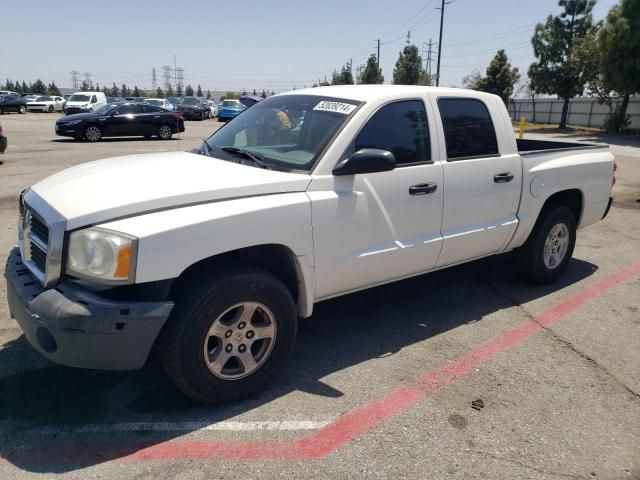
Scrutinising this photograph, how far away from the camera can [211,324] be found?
2.99 meters

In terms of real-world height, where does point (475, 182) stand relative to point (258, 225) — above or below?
above

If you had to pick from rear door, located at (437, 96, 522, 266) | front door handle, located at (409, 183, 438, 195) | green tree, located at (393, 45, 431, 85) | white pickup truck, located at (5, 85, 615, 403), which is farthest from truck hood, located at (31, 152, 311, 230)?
green tree, located at (393, 45, 431, 85)

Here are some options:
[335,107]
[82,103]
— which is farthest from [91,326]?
[82,103]

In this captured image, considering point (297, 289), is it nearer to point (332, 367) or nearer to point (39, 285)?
point (332, 367)

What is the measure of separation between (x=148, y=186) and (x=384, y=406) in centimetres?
194

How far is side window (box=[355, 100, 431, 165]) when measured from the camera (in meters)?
3.76

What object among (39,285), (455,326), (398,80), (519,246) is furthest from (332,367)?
(398,80)

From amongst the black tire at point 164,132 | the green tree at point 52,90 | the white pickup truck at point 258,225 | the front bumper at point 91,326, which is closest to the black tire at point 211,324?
the white pickup truck at point 258,225

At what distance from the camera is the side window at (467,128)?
4.24 meters

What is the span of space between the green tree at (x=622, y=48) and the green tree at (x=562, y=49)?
612 centimetres

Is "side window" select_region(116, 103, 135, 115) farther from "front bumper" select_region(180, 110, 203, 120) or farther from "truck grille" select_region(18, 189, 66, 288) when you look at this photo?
"truck grille" select_region(18, 189, 66, 288)

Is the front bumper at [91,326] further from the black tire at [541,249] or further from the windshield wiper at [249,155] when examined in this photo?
the black tire at [541,249]

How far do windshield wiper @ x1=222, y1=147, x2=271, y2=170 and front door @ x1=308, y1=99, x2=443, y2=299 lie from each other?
420 mm

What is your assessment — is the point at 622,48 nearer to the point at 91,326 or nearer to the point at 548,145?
the point at 548,145
